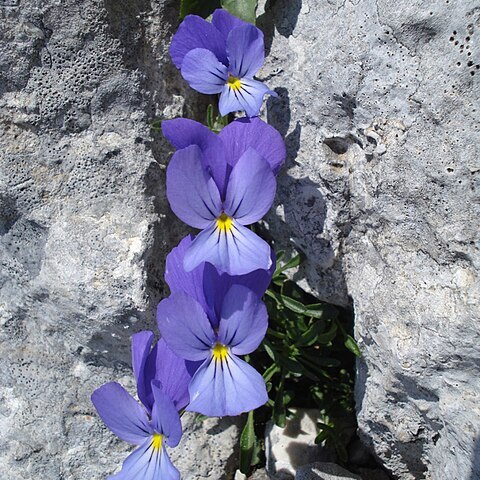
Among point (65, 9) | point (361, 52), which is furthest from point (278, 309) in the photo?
point (65, 9)

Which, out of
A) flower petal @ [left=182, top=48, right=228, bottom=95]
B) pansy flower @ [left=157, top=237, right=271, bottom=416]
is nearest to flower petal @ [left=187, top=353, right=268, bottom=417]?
pansy flower @ [left=157, top=237, right=271, bottom=416]

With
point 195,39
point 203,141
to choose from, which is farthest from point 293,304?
point 195,39

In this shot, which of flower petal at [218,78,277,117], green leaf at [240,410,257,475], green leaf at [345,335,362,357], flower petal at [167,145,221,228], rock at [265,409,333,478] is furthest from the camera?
rock at [265,409,333,478]

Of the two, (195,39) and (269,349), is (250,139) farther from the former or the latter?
(269,349)

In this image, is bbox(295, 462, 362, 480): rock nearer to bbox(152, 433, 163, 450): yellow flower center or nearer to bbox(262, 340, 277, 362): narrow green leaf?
bbox(262, 340, 277, 362): narrow green leaf

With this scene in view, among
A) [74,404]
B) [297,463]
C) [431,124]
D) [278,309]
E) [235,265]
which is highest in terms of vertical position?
[431,124]

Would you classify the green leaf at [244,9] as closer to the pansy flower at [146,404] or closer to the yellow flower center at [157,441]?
the pansy flower at [146,404]

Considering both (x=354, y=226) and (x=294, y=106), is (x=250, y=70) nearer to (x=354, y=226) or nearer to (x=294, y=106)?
(x=294, y=106)
